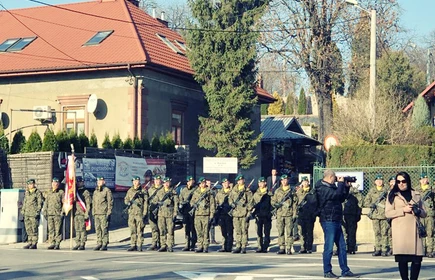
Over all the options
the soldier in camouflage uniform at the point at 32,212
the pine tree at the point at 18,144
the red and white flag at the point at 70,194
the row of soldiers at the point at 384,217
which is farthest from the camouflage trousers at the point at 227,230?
the pine tree at the point at 18,144

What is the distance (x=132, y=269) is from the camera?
15.3 m

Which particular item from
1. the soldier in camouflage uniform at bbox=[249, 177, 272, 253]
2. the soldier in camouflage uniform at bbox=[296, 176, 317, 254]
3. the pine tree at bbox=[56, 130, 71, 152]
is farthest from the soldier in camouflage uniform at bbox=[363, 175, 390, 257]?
the pine tree at bbox=[56, 130, 71, 152]

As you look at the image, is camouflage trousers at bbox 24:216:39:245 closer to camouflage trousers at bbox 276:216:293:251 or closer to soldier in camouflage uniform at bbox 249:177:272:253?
soldier in camouflage uniform at bbox 249:177:272:253

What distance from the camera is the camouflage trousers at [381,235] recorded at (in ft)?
65.0

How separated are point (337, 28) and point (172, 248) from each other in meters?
19.8

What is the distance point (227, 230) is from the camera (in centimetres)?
2123

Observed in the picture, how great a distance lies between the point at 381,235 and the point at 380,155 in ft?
19.1

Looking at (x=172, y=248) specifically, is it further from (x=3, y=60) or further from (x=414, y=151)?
(x=3, y=60)

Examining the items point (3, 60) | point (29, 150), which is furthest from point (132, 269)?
point (3, 60)

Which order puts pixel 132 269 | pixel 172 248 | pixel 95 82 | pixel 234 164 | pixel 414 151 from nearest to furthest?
pixel 132 269 → pixel 172 248 → pixel 414 151 → pixel 234 164 → pixel 95 82

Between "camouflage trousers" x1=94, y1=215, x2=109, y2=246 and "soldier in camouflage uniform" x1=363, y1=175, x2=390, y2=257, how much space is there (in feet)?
20.7

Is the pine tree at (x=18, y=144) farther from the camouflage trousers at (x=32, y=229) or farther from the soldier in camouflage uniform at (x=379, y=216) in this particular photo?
the soldier in camouflage uniform at (x=379, y=216)

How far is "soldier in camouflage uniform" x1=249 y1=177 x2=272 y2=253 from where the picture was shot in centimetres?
2105

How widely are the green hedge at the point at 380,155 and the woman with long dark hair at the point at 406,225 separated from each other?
13.3 meters
